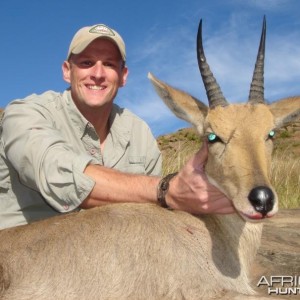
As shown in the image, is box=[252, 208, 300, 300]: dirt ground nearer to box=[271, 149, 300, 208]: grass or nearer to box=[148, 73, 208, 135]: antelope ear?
box=[148, 73, 208, 135]: antelope ear

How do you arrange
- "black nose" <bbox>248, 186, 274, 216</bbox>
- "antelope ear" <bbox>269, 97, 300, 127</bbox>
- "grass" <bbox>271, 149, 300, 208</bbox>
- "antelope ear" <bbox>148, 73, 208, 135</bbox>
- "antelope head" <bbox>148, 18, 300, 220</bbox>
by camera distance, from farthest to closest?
"grass" <bbox>271, 149, 300, 208</bbox>
"antelope ear" <bbox>148, 73, 208, 135</bbox>
"antelope ear" <bbox>269, 97, 300, 127</bbox>
"antelope head" <bbox>148, 18, 300, 220</bbox>
"black nose" <bbox>248, 186, 274, 216</bbox>

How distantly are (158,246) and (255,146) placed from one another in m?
1.36

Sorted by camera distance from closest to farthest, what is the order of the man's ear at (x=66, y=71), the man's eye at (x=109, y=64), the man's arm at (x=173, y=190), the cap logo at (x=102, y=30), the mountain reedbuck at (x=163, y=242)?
1. the mountain reedbuck at (x=163, y=242)
2. the man's arm at (x=173, y=190)
3. the cap logo at (x=102, y=30)
4. the man's eye at (x=109, y=64)
5. the man's ear at (x=66, y=71)

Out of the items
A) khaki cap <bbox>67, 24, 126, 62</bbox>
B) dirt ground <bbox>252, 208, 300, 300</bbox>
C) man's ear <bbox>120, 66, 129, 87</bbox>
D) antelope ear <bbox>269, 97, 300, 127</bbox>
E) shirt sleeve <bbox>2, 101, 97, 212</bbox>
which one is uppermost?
khaki cap <bbox>67, 24, 126, 62</bbox>

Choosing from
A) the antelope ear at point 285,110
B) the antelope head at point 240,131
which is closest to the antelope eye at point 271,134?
the antelope head at point 240,131

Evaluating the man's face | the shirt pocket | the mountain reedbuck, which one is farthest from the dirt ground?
the man's face

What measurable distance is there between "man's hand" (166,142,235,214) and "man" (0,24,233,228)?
0.03 feet

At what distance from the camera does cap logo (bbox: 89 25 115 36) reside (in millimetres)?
7340

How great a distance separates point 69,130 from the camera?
23.7ft

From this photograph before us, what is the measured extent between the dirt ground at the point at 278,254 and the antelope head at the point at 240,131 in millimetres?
1800

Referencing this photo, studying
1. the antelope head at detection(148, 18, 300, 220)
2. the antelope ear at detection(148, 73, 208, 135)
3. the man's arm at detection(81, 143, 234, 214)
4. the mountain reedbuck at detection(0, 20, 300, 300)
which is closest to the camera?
the antelope head at detection(148, 18, 300, 220)

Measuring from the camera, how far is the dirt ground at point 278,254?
7387 mm

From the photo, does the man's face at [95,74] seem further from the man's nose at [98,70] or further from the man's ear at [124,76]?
the man's ear at [124,76]

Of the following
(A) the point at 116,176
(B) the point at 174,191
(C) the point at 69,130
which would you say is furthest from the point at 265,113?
(C) the point at 69,130
